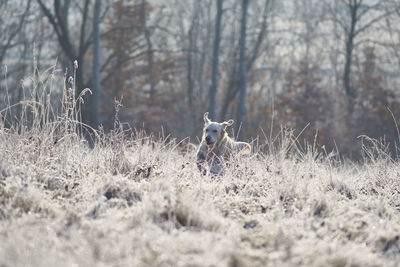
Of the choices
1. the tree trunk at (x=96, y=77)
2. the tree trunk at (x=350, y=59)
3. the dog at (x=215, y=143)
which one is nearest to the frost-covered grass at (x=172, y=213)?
the dog at (x=215, y=143)

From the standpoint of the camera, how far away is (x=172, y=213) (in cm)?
312

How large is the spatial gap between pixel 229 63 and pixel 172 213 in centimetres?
1914

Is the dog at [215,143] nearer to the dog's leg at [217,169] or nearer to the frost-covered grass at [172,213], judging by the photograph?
the dog's leg at [217,169]

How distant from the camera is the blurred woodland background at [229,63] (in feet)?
64.8

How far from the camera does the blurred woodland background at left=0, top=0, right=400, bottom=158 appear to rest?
19.8 meters

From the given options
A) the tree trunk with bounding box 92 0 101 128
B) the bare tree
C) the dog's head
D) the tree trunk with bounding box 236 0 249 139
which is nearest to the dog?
the dog's head

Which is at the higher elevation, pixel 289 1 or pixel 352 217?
pixel 289 1

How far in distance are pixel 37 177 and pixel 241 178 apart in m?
2.06

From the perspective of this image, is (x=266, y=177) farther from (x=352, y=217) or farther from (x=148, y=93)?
(x=148, y=93)

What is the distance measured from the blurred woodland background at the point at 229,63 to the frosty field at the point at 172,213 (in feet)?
45.0

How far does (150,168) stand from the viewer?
4.38 m

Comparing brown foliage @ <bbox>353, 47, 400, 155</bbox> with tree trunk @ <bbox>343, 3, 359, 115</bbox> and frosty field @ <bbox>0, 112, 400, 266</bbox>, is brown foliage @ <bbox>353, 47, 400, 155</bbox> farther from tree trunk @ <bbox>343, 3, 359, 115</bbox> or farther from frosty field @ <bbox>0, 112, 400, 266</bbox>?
frosty field @ <bbox>0, 112, 400, 266</bbox>

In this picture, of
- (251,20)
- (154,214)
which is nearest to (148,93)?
(251,20)

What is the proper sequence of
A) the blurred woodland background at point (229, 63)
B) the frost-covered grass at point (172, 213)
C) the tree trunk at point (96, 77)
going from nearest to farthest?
the frost-covered grass at point (172, 213) → the tree trunk at point (96, 77) → the blurred woodland background at point (229, 63)
